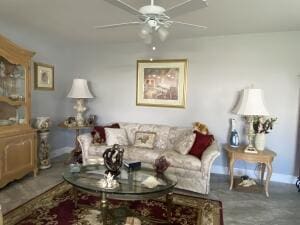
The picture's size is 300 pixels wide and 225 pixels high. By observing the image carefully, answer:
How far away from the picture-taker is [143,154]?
12.1ft

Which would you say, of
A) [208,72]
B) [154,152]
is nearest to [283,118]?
[208,72]

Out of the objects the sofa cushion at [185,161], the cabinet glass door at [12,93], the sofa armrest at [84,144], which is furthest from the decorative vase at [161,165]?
the cabinet glass door at [12,93]

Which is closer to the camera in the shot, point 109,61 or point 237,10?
point 237,10

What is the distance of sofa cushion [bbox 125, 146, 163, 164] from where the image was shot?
3.64 metres

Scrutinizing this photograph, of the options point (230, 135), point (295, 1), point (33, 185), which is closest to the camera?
point (295, 1)

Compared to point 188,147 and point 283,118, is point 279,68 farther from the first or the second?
point 188,147

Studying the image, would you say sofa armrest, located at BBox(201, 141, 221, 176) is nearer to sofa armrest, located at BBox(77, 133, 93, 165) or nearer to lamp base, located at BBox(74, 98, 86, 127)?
sofa armrest, located at BBox(77, 133, 93, 165)

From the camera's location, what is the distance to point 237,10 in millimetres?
→ 2934

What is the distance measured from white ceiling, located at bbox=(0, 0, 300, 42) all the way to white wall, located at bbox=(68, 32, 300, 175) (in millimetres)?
281

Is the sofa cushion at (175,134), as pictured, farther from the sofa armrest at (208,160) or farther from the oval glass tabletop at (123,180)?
the oval glass tabletop at (123,180)

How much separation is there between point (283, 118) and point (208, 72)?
148 centimetres

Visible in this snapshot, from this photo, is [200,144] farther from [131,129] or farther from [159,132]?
[131,129]

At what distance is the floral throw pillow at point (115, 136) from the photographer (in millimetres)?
4055

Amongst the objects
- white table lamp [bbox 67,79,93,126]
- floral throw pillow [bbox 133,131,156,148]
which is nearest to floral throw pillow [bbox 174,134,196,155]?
floral throw pillow [bbox 133,131,156,148]
